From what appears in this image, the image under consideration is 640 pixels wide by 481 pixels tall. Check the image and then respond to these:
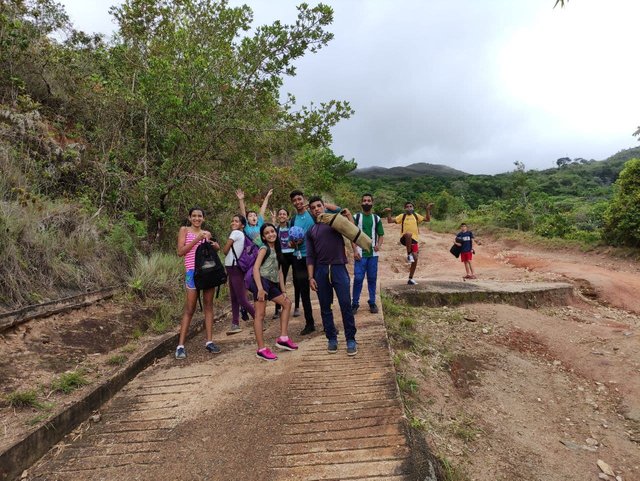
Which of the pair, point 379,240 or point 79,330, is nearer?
point 79,330

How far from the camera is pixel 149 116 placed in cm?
764

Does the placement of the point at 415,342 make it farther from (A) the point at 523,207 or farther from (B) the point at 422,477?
(A) the point at 523,207

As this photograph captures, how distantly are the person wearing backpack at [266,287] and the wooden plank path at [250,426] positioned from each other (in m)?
0.25

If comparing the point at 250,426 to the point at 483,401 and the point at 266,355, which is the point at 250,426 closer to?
the point at 266,355

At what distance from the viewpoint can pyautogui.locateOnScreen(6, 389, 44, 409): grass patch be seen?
10.8 ft

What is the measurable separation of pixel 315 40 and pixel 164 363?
5.92m

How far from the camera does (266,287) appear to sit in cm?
468

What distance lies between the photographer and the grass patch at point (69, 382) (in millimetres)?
3643

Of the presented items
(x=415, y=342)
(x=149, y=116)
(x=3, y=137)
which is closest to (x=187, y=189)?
(x=149, y=116)

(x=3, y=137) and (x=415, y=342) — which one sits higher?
(x=3, y=137)

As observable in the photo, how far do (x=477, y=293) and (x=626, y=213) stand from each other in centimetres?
883

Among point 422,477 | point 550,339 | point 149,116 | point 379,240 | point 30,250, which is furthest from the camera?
point 149,116

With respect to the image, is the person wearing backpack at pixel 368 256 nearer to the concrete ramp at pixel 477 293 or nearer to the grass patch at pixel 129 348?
the concrete ramp at pixel 477 293

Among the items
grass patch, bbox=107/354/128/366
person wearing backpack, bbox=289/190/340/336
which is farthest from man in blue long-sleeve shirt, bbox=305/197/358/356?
grass patch, bbox=107/354/128/366
